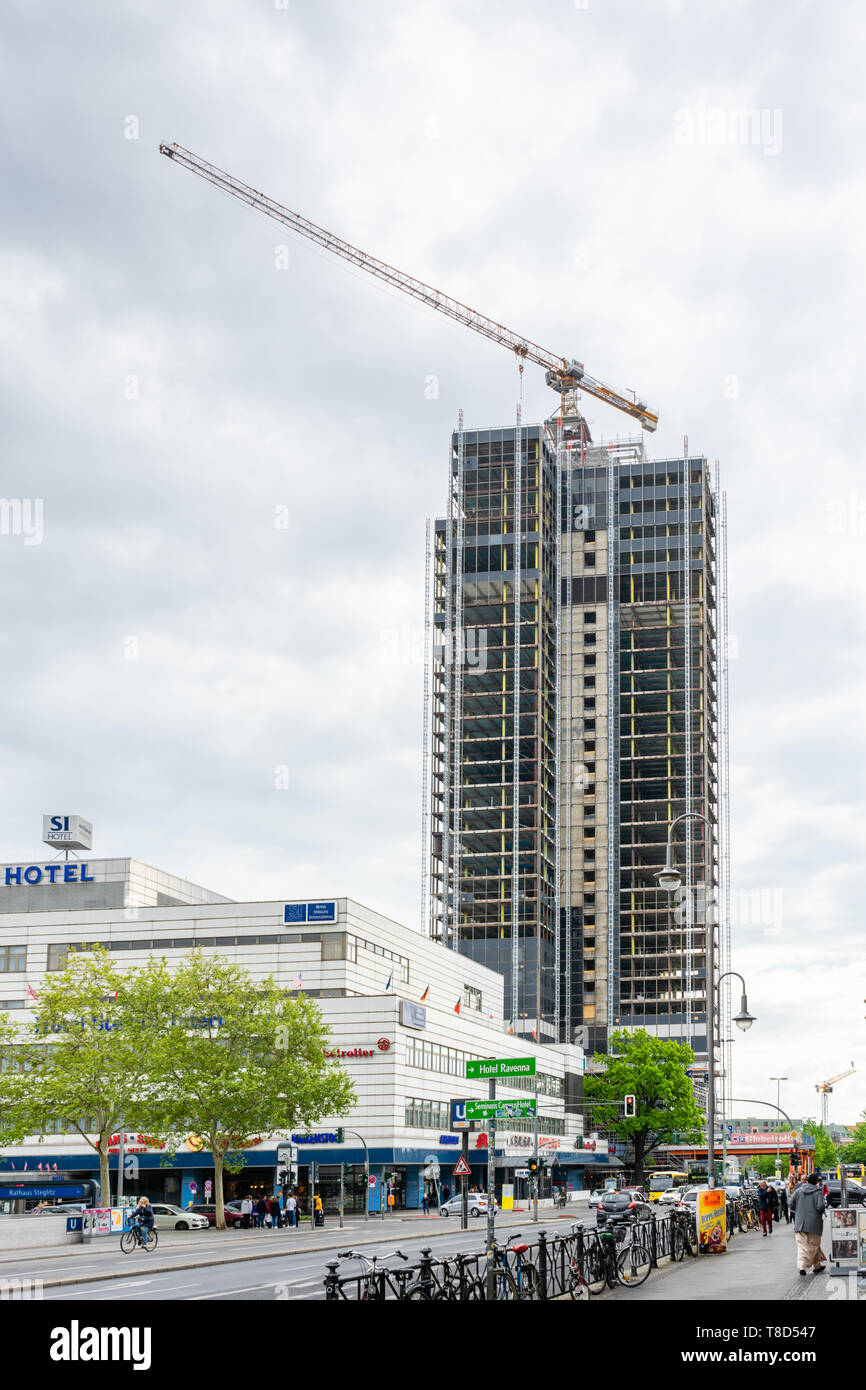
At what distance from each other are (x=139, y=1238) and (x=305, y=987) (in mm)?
41380

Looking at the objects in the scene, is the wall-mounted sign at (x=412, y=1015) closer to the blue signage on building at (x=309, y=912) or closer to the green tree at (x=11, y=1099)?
the blue signage on building at (x=309, y=912)

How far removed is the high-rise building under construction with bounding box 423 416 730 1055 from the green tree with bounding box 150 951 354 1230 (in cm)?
9125

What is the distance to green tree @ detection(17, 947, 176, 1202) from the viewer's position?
66125mm

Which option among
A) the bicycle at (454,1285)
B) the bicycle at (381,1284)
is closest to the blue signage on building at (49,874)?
the bicycle at (454,1285)

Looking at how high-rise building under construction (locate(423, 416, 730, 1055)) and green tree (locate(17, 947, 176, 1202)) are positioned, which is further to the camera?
high-rise building under construction (locate(423, 416, 730, 1055))

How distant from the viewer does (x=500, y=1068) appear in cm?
3812

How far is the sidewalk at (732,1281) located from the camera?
76.1ft

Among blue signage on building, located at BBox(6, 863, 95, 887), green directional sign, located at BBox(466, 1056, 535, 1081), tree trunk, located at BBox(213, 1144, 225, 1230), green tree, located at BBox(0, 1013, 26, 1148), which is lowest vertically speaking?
tree trunk, located at BBox(213, 1144, 225, 1230)

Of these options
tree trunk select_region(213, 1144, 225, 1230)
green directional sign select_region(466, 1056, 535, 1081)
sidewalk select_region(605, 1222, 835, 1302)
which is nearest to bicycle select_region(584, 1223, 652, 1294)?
sidewalk select_region(605, 1222, 835, 1302)

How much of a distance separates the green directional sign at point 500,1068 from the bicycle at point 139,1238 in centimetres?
1388

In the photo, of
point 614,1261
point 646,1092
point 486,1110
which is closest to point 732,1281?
point 614,1261

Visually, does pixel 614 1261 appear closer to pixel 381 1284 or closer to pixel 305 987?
pixel 381 1284

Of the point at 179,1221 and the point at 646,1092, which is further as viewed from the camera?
the point at 646,1092

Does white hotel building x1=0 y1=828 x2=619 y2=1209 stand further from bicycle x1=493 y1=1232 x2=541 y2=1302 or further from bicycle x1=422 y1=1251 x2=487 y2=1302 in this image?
bicycle x1=422 y1=1251 x2=487 y2=1302
